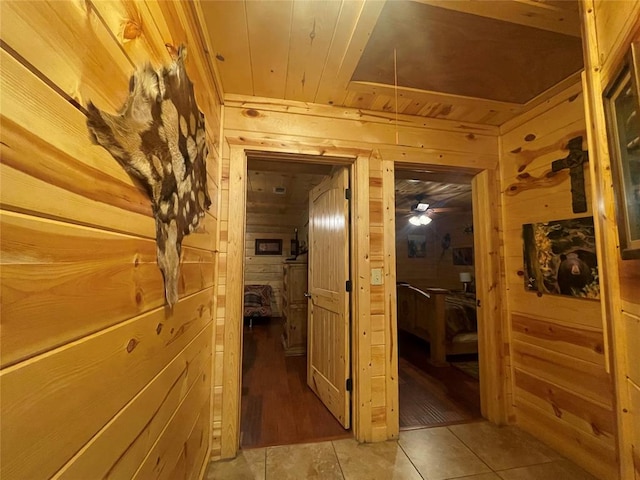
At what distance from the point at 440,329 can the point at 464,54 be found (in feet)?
9.64

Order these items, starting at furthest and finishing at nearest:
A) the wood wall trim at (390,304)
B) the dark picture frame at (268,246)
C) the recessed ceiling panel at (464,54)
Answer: the dark picture frame at (268,246), the wood wall trim at (390,304), the recessed ceiling panel at (464,54)

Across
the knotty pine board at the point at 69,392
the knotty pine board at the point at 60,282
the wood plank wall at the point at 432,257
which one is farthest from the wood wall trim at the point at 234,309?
the wood plank wall at the point at 432,257

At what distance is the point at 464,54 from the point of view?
61.4 inches

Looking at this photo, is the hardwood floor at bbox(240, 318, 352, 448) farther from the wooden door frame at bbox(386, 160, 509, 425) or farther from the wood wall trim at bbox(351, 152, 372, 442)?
the wooden door frame at bbox(386, 160, 509, 425)

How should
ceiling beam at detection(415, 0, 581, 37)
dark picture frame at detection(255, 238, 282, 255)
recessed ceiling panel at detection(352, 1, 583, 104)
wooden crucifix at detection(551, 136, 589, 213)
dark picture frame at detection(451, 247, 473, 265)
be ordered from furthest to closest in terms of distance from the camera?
dark picture frame at detection(255, 238, 282, 255) < dark picture frame at detection(451, 247, 473, 265) < wooden crucifix at detection(551, 136, 589, 213) < recessed ceiling panel at detection(352, 1, 583, 104) < ceiling beam at detection(415, 0, 581, 37)

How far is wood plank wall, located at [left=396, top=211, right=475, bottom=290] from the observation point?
6621 mm

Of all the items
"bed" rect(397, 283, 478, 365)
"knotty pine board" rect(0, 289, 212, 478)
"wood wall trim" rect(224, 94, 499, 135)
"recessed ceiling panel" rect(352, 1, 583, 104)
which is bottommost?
"bed" rect(397, 283, 478, 365)

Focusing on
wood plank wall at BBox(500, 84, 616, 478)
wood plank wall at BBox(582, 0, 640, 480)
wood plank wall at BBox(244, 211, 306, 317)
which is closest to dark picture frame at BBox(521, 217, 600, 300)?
wood plank wall at BBox(500, 84, 616, 478)

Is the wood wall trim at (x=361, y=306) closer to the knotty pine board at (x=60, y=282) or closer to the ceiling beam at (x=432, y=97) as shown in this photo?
the ceiling beam at (x=432, y=97)

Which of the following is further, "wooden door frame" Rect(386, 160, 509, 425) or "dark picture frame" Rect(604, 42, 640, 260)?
"wooden door frame" Rect(386, 160, 509, 425)

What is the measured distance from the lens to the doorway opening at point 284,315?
2.09 meters

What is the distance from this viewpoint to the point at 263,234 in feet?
21.6

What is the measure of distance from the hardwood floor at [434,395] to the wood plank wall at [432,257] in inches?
148

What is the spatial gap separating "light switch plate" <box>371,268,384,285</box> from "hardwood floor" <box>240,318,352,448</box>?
113 cm
